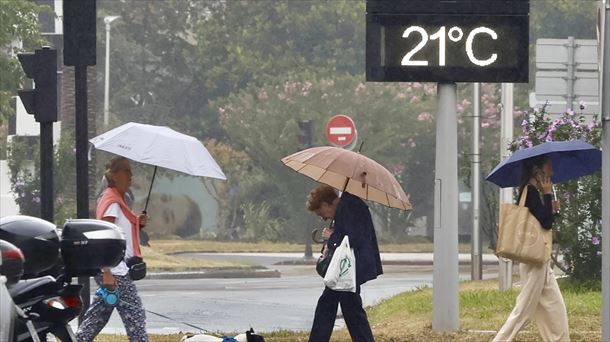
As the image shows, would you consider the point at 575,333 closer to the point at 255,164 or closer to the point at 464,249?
the point at 464,249

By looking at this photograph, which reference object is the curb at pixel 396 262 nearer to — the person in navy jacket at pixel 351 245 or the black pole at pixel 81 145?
the black pole at pixel 81 145

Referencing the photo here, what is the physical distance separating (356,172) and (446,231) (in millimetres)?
2522

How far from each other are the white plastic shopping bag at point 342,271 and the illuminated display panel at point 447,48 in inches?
96.7

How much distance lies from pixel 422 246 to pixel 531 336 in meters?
33.5

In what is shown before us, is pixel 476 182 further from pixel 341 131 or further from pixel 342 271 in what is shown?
pixel 342 271

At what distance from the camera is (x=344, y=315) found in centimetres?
1298

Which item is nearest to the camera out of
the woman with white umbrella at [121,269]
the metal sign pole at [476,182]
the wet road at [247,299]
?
the woman with white umbrella at [121,269]

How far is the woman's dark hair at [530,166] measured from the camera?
44.2 ft

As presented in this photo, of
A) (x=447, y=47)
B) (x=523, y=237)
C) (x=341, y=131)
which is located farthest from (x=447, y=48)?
(x=341, y=131)

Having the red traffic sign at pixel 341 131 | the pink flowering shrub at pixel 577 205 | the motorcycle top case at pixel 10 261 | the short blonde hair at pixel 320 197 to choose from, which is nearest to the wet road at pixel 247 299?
the red traffic sign at pixel 341 131

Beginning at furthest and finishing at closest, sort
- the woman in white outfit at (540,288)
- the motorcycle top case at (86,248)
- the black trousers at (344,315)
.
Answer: the woman in white outfit at (540,288) → the black trousers at (344,315) → the motorcycle top case at (86,248)

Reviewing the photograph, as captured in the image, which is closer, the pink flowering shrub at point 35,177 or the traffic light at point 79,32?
the traffic light at point 79,32

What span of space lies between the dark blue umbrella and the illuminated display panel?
807mm

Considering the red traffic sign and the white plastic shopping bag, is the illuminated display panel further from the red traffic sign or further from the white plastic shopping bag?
the red traffic sign
